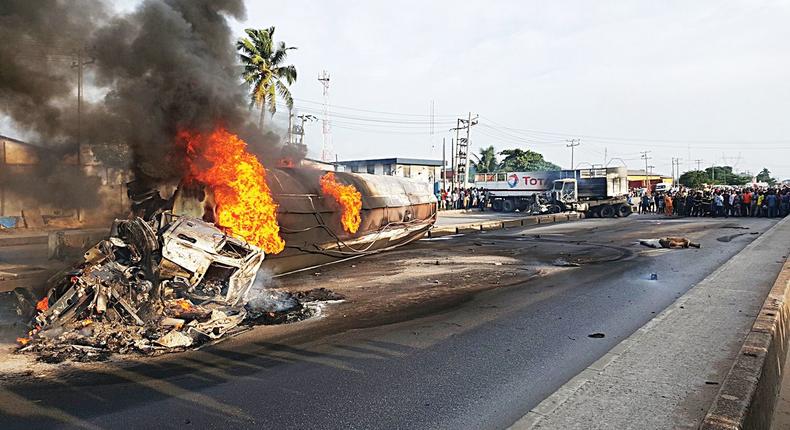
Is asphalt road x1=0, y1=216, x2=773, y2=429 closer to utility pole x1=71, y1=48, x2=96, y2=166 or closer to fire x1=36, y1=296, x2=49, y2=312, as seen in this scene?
fire x1=36, y1=296, x2=49, y2=312

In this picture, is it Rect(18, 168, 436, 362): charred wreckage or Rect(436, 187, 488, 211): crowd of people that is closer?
Rect(18, 168, 436, 362): charred wreckage

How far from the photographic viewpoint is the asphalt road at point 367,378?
398 centimetres

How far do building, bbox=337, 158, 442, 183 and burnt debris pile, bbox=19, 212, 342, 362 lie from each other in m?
51.9

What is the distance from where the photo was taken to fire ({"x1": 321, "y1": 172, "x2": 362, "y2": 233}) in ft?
36.8

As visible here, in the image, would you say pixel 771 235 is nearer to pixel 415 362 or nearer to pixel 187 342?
pixel 415 362

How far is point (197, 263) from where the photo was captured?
675cm

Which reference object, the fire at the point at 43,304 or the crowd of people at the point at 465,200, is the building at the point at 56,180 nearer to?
the fire at the point at 43,304

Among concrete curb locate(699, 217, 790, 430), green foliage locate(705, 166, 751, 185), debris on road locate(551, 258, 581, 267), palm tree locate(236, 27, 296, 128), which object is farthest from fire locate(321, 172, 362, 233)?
green foliage locate(705, 166, 751, 185)

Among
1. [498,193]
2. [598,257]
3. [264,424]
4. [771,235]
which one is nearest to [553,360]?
[264,424]

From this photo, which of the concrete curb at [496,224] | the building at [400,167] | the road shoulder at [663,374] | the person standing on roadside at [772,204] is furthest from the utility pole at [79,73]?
the building at [400,167]

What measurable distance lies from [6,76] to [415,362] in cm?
768

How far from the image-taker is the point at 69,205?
10250mm

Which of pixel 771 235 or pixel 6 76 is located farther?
pixel 771 235

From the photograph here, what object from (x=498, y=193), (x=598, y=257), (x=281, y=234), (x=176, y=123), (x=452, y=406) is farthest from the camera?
(x=498, y=193)
